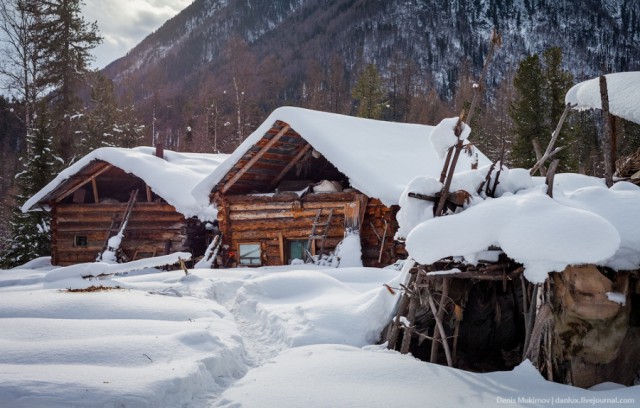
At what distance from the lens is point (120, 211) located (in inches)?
700

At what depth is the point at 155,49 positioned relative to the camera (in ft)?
417

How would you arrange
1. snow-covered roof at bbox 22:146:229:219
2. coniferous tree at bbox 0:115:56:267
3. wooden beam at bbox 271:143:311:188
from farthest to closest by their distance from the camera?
coniferous tree at bbox 0:115:56:267 → snow-covered roof at bbox 22:146:229:219 → wooden beam at bbox 271:143:311:188

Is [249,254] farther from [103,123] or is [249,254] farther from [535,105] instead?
[103,123]

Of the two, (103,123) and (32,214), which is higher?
(103,123)

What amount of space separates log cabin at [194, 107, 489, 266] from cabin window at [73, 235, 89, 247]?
6.73 meters

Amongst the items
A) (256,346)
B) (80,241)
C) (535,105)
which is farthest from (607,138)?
(535,105)

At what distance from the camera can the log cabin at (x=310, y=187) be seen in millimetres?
12891

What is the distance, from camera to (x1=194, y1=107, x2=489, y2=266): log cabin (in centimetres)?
1289

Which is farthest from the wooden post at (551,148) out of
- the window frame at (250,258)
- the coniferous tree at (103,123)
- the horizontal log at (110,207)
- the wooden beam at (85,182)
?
the coniferous tree at (103,123)

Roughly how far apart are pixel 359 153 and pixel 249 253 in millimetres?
5186

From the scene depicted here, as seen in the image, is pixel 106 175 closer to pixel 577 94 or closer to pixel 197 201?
pixel 197 201

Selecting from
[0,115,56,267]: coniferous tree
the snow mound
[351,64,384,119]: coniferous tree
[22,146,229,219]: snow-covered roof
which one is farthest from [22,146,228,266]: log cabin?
[351,64,384,119]: coniferous tree

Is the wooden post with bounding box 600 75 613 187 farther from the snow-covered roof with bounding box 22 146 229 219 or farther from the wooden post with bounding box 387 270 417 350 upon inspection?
the snow-covered roof with bounding box 22 146 229 219

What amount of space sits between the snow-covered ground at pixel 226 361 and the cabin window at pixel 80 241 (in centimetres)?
1170
